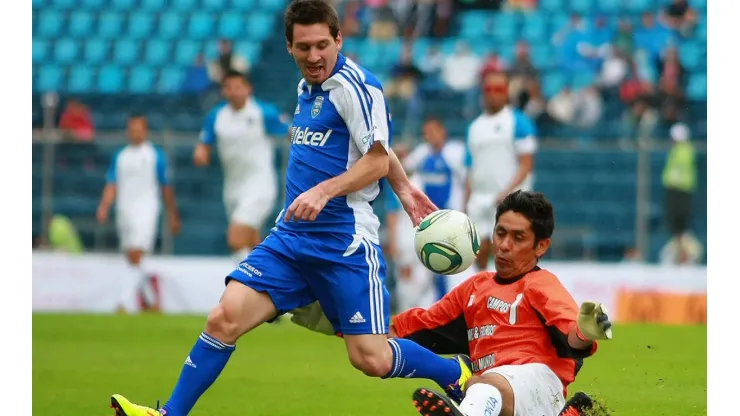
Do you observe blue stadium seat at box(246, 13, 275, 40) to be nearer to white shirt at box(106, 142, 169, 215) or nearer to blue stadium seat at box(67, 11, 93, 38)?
blue stadium seat at box(67, 11, 93, 38)

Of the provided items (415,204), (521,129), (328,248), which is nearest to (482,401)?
(328,248)

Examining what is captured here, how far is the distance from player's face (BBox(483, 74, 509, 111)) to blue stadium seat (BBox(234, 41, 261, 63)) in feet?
30.7

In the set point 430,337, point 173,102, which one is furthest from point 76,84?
point 430,337

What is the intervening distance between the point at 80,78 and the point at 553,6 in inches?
335

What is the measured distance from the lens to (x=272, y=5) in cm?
2289

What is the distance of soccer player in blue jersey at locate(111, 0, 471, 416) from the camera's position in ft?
20.0

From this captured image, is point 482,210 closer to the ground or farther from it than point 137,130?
closer to the ground

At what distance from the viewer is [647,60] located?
20391mm

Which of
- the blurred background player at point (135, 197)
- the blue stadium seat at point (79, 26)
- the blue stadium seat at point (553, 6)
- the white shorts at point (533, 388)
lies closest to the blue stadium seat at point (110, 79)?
the blue stadium seat at point (79, 26)

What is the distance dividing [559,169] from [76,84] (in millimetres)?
9383

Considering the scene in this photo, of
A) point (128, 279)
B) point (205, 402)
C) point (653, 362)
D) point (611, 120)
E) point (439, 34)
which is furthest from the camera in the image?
point (439, 34)

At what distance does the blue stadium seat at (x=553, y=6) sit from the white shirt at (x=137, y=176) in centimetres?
877

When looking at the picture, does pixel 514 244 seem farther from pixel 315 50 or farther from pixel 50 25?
pixel 50 25

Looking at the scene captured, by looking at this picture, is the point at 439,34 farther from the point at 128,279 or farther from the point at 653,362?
the point at 653,362
